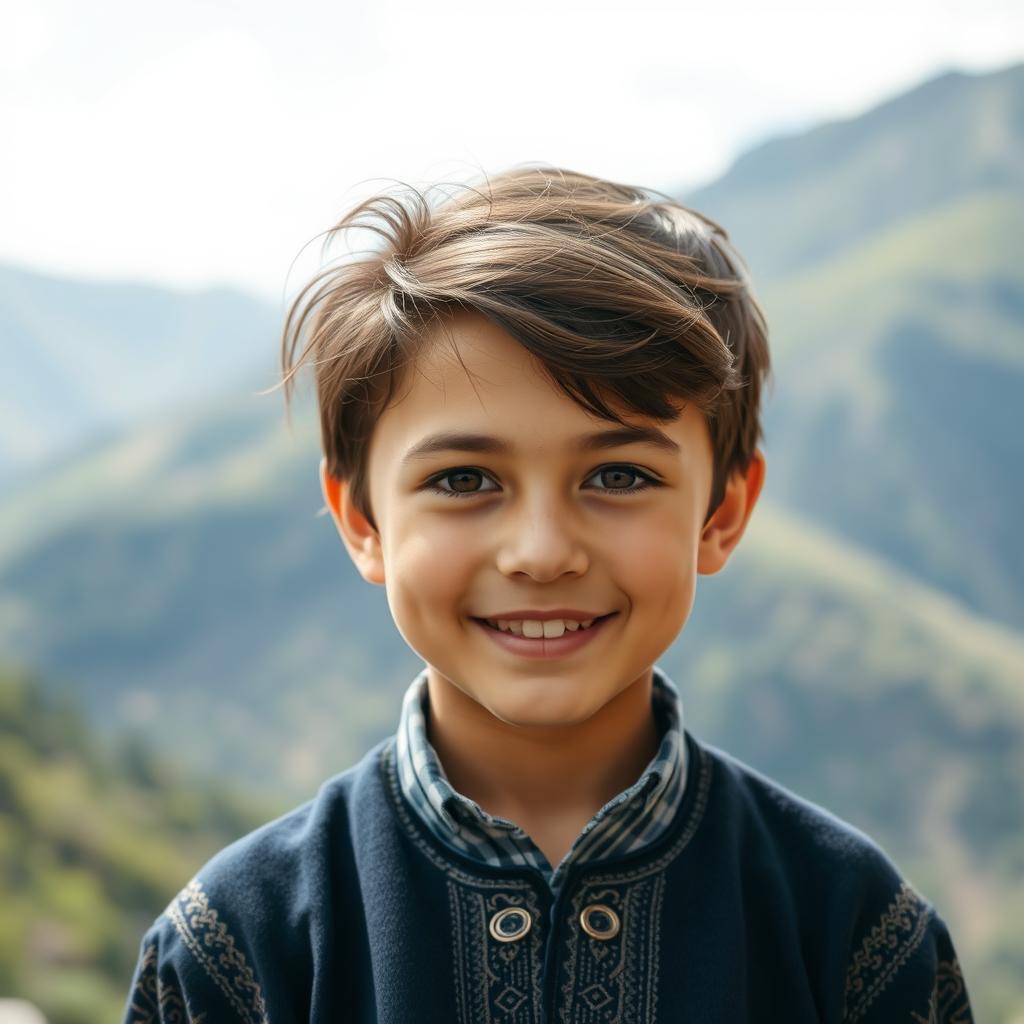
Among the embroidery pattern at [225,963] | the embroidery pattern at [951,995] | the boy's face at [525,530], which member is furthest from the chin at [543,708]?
the embroidery pattern at [951,995]

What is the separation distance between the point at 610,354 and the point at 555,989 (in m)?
0.47

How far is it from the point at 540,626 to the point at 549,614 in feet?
0.04

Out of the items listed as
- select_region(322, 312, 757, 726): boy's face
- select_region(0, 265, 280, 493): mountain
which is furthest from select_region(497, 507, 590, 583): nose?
select_region(0, 265, 280, 493): mountain

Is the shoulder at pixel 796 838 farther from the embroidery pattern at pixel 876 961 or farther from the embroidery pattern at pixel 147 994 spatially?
the embroidery pattern at pixel 147 994

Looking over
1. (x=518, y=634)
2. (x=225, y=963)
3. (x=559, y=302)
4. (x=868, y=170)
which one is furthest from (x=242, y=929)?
(x=868, y=170)

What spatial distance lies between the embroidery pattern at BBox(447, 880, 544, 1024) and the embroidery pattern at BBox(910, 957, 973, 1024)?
35 cm

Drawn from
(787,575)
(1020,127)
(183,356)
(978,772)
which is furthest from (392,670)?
(1020,127)

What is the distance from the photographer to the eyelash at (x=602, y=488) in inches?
38.1

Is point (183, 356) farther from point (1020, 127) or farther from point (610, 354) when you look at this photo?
point (610, 354)

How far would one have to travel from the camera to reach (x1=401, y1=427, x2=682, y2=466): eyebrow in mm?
945

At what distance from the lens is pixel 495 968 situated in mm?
975

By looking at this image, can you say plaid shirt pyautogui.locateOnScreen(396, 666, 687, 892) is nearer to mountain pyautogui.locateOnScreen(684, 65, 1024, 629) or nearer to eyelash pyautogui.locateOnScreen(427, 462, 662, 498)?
eyelash pyautogui.locateOnScreen(427, 462, 662, 498)

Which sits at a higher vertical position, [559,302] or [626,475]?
[559,302]

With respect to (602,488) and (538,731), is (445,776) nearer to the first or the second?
(538,731)
